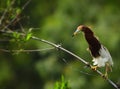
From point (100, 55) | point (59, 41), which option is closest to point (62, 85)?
point (100, 55)

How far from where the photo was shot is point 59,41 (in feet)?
56.0

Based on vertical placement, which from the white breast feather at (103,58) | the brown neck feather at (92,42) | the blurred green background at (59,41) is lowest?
the blurred green background at (59,41)

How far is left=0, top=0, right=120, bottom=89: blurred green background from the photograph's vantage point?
16.2 meters

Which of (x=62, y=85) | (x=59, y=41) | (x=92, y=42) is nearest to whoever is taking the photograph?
(x=92, y=42)

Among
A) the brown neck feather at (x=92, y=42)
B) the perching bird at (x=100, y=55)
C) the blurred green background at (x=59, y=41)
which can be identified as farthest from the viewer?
the blurred green background at (x=59, y=41)

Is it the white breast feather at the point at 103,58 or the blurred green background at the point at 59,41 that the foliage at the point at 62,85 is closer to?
the white breast feather at the point at 103,58

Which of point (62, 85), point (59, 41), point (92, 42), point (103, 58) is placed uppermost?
point (92, 42)

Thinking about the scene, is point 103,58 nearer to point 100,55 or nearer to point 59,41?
point 100,55

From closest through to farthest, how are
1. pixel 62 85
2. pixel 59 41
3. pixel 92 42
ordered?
pixel 92 42, pixel 62 85, pixel 59 41

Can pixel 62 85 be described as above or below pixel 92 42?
below

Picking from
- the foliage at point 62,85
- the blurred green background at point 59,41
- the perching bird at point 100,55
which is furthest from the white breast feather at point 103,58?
the blurred green background at point 59,41

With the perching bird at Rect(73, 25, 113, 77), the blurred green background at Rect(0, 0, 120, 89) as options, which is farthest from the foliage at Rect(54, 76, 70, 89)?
the blurred green background at Rect(0, 0, 120, 89)

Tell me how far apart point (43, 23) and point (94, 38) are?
46.9 feet

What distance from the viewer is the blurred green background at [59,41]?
16.2 metres
